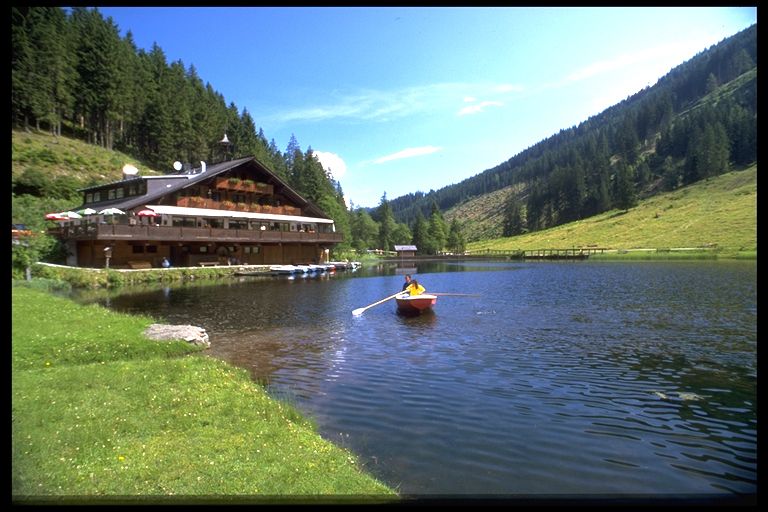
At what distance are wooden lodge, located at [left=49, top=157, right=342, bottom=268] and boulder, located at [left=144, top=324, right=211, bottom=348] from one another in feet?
104

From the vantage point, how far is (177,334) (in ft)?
54.9

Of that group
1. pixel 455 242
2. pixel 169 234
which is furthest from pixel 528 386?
pixel 455 242

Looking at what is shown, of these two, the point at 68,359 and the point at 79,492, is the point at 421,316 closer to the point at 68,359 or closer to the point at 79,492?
the point at 68,359

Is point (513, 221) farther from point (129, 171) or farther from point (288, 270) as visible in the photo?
point (129, 171)

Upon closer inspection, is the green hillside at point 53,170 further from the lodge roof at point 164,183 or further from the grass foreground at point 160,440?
the grass foreground at point 160,440

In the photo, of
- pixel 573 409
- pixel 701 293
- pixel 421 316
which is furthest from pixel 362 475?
pixel 701 293

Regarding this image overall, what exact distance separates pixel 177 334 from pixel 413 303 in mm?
13618

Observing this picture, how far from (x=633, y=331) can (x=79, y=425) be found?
67.6ft

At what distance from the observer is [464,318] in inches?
987

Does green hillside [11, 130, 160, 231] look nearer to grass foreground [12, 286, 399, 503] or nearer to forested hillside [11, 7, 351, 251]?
forested hillside [11, 7, 351, 251]

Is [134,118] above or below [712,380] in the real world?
above

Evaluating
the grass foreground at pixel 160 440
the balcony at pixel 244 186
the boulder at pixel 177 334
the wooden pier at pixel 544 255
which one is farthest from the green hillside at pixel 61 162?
the wooden pier at pixel 544 255

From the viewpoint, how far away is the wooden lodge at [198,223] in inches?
1812

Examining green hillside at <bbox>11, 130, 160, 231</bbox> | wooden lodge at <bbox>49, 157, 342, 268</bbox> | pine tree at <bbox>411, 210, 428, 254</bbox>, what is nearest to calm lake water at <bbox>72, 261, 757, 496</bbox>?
wooden lodge at <bbox>49, 157, 342, 268</bbox>
